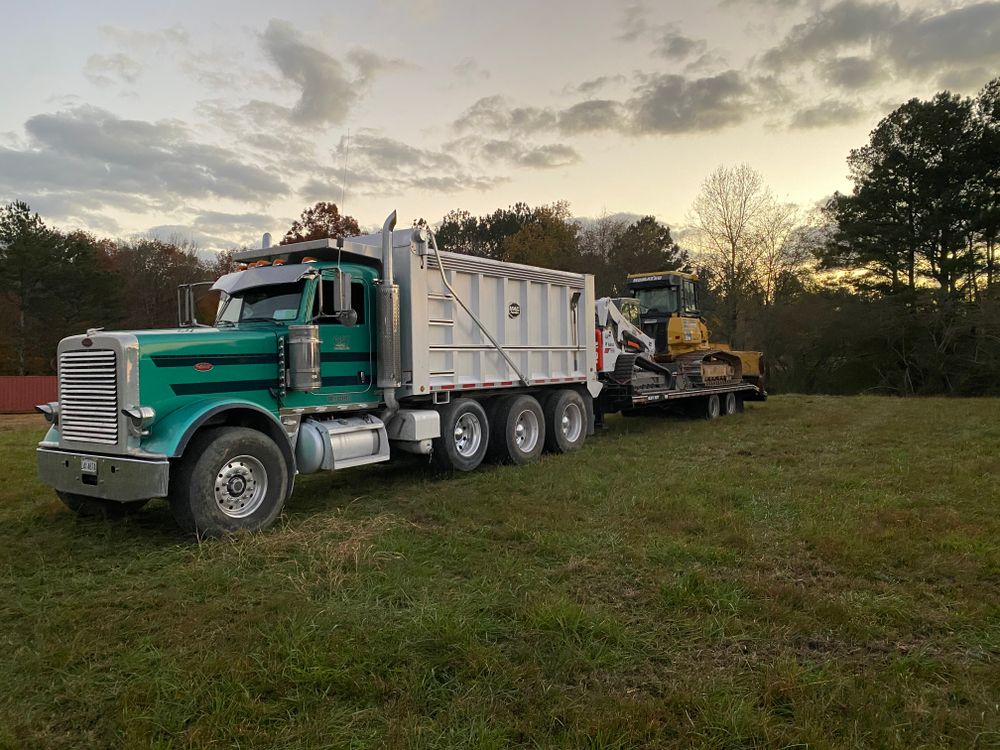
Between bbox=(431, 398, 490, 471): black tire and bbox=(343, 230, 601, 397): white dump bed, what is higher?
bbox=(343, 230, 601, 397): white dump bed

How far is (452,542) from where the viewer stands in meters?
5.81

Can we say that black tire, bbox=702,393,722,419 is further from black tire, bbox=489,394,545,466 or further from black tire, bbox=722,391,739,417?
black tire, bbox=489,394,545,466

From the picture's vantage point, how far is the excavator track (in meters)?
14.9

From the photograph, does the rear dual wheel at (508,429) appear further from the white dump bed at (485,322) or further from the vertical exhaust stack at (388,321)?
the vertical exhaust stack at (388,321)

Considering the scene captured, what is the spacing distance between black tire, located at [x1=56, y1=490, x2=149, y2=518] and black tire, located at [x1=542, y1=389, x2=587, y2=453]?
604cm

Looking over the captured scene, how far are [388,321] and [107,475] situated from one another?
3313 millimetres

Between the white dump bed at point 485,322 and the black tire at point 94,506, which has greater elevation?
the white dump bed at point 485,322

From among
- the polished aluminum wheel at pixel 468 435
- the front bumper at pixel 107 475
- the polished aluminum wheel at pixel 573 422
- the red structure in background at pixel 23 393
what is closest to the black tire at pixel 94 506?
the front bumper at pixel 107 475

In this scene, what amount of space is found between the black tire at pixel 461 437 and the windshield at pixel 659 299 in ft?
25.3

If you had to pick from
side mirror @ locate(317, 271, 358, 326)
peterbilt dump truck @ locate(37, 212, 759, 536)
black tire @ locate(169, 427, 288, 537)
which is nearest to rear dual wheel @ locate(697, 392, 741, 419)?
peterbilt dump truck @ locate(37, 212, 759, 536)

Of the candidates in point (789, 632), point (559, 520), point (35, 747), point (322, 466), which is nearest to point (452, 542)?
point (559, 520)

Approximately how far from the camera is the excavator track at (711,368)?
49.0ft

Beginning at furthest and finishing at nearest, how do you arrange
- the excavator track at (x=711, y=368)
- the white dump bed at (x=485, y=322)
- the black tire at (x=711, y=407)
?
the black tire at (x=711, y=407), the excavator track at (x=711, y=368), the white dump bed at (x=485, y=322)

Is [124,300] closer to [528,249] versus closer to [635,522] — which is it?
[528,249]
